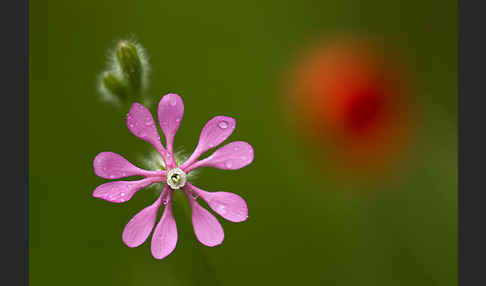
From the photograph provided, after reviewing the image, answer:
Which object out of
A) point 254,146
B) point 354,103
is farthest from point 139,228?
point 354,103

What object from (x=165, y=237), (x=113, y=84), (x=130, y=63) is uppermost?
(x=130, y=63)

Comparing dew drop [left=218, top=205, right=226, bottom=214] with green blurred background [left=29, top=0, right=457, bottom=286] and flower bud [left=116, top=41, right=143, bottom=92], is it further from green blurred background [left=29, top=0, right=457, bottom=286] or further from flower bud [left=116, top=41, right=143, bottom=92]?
flower bud [left=116, top=41, right=143, bottom=92]

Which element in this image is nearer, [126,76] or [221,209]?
[221,209]

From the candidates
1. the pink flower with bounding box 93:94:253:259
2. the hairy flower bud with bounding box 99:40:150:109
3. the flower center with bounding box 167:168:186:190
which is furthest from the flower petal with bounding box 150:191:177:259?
the hairy flower bud with bounding box 99:40:150:109

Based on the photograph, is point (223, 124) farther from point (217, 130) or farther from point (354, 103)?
point (354, 103)

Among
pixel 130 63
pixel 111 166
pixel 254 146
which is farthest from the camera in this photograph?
pixel 254 146

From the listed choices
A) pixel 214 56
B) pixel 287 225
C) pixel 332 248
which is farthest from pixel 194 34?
pixel 332 248

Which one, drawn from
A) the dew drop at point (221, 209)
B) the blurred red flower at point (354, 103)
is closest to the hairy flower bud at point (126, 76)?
the dew drop at point (221, 209)
